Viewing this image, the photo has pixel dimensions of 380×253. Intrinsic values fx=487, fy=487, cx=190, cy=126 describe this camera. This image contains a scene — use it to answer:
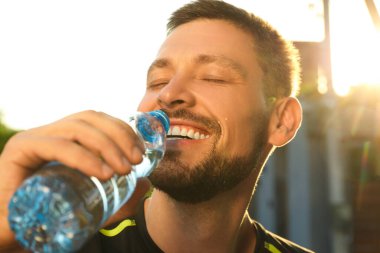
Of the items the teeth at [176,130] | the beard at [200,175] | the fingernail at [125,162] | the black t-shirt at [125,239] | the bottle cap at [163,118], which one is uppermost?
the bottle cap at [163,118]

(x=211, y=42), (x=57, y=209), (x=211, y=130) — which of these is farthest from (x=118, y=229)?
(x=57, y=209)

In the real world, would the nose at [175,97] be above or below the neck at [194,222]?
above

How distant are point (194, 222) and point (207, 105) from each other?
660mm

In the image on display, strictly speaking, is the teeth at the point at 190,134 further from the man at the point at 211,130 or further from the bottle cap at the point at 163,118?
the bottle cap at the point at 163,118

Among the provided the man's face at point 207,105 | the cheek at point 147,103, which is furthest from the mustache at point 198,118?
the cheek at point 147,103

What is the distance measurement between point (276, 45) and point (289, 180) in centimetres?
1106

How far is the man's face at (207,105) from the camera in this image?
94.3 inches

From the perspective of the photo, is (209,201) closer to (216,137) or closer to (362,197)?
(216,137)

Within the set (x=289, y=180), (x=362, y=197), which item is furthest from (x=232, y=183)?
(x=289, y=180)

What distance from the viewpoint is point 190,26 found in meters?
2.97

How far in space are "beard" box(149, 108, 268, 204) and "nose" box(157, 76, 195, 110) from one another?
60 millimetres

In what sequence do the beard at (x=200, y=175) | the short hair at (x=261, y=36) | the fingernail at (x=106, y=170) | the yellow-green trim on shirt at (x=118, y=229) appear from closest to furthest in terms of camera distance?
the fingernail at (x=106, y=170)
the beard at (x=200, y=175)
the yellow-green trim on shirt at (x=118, y=229)
the short hair at (x=261, y=36)

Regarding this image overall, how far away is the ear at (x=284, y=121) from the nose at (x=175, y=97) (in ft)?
2.36

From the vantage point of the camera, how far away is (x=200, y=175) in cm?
240
